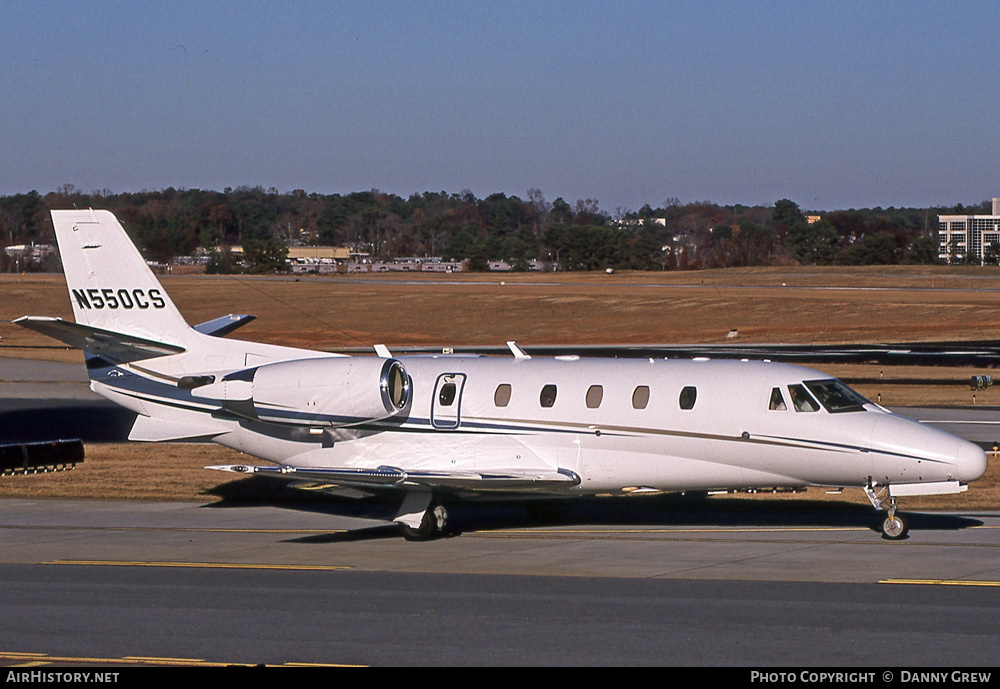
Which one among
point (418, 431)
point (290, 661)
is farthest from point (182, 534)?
point (290, 661)

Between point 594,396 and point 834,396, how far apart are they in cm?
379

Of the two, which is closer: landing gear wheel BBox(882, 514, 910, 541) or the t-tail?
landing gear wheel BBox(882, 514, 910, 541)

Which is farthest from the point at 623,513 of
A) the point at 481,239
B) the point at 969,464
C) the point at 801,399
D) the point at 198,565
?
the point at 481,239

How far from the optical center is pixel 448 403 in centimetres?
2108

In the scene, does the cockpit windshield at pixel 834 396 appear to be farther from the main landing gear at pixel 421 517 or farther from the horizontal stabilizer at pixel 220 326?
the horizontal stabilizer at pixel 220 326

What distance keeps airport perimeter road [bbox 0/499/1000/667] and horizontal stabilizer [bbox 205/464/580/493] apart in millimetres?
994

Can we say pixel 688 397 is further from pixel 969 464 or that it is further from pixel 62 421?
pixel 62 421

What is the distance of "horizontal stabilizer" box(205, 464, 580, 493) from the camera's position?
20.0 meters

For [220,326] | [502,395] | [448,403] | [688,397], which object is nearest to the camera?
[688,397]

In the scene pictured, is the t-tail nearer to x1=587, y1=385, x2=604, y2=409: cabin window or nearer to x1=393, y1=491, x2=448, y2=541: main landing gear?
x1=393, y1=491, x2=448, y2=541: main landing gear

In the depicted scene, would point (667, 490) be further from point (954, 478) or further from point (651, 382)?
point (954, 478)

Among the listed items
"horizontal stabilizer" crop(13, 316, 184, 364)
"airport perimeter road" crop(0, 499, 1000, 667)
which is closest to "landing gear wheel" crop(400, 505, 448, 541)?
"airport perimeter road" crop(0, 499, 1000, 667)

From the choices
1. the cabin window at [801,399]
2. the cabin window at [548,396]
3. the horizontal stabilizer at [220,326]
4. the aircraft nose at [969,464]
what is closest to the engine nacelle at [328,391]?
the cabin window at [548,396]

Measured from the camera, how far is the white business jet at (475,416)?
19125 millimetres
